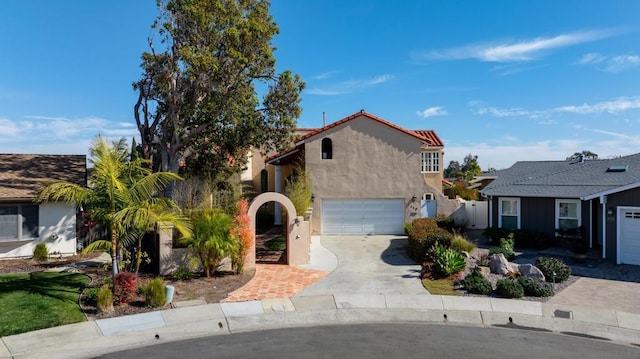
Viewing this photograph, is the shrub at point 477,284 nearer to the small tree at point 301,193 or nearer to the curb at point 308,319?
the curb at point 308,319

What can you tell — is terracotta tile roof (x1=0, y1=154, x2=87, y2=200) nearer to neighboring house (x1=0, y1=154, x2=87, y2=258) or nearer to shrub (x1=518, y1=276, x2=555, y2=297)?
neighboring house (x1=0, y1=154, x2=87, y2=258)

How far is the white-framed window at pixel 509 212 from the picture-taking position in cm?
2364

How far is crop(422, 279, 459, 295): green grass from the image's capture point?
1422cm

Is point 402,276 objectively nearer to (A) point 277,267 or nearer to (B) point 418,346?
(A) point 277,267

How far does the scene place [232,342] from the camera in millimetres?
10391

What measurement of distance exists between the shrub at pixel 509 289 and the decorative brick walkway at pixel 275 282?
6252mm

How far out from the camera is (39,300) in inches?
501

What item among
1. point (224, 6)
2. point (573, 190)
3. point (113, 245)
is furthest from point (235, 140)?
point (573, 190)

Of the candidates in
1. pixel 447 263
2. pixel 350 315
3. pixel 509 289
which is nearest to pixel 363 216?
pixel 447 263

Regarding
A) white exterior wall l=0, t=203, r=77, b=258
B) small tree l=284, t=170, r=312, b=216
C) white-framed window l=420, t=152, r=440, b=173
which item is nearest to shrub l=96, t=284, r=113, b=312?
white exterior wall l=0, t=203, r=77, b=258

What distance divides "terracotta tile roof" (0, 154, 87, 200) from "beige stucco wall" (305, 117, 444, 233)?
40.5 feet

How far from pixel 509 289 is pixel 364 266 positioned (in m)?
6.08

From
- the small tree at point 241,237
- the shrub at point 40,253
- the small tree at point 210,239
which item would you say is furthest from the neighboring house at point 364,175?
the shrub at point 40,253

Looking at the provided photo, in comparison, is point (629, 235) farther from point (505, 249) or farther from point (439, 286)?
point (439, 286)
